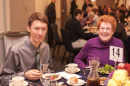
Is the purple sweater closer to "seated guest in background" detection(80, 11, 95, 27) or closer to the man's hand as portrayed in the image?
the man's hand

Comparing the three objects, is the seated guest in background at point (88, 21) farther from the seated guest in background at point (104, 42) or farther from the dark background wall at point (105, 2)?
the dark background wall at point (105, 2)

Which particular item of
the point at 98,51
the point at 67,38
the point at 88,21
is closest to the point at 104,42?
the point at 98,51

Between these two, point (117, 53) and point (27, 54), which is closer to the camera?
point (117, 53)

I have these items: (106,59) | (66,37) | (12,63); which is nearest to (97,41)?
(106,59)

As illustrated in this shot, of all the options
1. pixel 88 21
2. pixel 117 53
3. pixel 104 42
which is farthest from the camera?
pixel 88 21

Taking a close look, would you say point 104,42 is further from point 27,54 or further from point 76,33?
point 76,33

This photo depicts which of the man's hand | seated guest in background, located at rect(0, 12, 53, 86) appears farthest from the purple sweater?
the man's hand

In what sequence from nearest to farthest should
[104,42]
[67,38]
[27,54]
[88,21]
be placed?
[27,54] → [104,42] → [67,38] → [88,21]

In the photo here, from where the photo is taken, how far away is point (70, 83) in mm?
1946

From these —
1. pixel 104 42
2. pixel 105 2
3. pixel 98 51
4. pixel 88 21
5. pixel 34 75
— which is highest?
pixel 105 2

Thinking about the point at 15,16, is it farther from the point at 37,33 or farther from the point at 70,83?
the point at 70,83

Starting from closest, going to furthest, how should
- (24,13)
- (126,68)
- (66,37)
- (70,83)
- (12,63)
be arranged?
(126,68)
(70,83)
(12,63)
(66,37)
(24,13)

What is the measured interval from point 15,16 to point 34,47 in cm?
416

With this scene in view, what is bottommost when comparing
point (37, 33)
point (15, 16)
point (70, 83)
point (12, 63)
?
point (70, 83)
